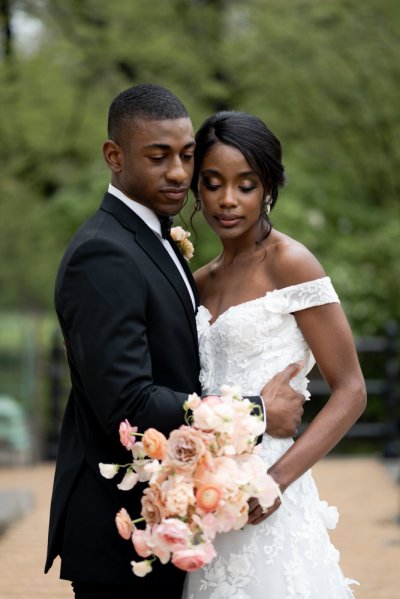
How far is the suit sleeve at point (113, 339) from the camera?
3441 millimetres

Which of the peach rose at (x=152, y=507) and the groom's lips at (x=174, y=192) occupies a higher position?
→ the groom's lips at (x=174, y=192)

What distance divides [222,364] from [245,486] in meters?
0.72

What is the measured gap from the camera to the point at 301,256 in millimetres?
3857

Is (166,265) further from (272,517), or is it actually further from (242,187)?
(272,517)

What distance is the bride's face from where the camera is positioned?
3879 millimetres

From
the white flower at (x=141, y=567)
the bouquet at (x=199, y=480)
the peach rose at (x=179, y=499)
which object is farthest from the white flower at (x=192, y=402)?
the white flower at (x=141, y=567)

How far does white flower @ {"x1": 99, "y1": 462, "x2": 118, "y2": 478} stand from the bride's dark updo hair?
1.11 m

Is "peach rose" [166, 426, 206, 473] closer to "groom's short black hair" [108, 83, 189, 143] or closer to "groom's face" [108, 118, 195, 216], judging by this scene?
"groom's face" [108, 118, 195, 216]

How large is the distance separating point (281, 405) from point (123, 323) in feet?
1.95

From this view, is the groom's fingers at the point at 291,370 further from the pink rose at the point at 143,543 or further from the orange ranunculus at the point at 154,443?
the pink rose at the point at 143,543

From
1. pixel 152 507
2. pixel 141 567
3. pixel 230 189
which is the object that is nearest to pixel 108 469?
pixel 152 507

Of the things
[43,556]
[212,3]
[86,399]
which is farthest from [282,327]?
[212,3]

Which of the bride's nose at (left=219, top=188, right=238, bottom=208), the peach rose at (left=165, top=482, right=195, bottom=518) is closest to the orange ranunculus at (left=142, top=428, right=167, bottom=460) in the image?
the peach rose at (left=165, top=482, right=195, bottom=518)

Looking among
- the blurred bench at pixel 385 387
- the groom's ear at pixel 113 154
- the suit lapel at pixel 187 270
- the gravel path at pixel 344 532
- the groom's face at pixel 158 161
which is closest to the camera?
the groom's face at pixel 158 161
